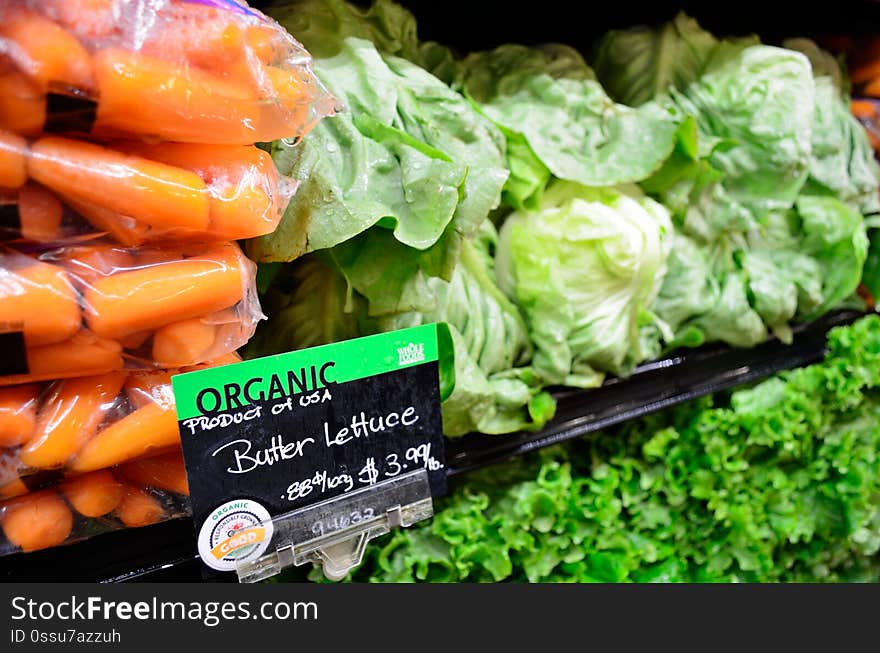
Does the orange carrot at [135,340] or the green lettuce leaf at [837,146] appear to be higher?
the orange carrot at [135,340]

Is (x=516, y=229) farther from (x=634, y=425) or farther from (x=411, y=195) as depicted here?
(x=634, y=425)

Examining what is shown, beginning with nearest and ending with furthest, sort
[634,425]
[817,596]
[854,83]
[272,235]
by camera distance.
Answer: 1. [272,235]
2. [817,596]
3. [634,425]
4. [854,83]

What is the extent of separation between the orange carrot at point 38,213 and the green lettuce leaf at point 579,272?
34.5 inches

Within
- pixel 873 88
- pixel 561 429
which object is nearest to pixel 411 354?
pixel 561 429

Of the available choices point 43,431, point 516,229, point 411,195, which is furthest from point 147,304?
point 516,229

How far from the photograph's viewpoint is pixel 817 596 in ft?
4.00

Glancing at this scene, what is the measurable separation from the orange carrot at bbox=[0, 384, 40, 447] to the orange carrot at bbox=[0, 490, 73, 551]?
87 millimetres

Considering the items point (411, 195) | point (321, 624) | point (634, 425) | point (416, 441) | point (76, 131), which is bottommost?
point (634, 425)

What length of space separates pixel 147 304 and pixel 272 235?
0.75 ft

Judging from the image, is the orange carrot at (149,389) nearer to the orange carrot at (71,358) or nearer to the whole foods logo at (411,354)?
the orange carrot at (71,358)

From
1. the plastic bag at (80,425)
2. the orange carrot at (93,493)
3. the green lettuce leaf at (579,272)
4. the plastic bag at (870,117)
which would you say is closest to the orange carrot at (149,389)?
the plastic bag at (80,425)

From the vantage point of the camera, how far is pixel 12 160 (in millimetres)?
651

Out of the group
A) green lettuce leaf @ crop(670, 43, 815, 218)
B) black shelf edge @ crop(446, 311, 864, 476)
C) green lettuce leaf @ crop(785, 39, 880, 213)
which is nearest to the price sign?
black shelf edge @ crop(446, 311, 864, 476)

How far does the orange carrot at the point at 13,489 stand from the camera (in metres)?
0.76
